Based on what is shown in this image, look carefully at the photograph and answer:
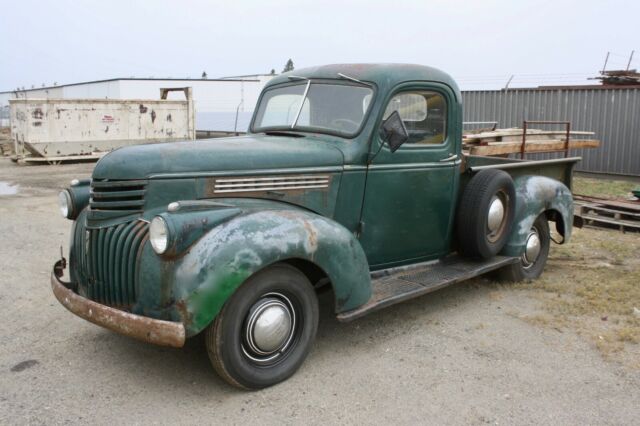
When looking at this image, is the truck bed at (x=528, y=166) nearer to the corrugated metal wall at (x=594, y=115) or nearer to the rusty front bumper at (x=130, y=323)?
the rusty front bumper at (x=130, y=323)

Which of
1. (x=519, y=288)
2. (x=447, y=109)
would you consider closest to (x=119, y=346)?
(x=447, y=109)

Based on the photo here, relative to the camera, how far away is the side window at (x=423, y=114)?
4.59 meters

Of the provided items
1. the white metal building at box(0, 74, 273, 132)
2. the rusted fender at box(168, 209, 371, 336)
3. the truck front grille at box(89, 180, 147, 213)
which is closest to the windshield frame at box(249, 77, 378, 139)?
the rusted fender at box(168, 209, 371, 336)

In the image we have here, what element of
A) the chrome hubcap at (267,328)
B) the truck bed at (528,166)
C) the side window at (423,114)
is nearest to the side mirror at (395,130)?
the side window at (423,114)

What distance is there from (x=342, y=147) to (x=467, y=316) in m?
1.73

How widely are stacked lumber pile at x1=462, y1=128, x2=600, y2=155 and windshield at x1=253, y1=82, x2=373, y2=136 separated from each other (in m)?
5.41

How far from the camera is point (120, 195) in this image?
3518 millimetres

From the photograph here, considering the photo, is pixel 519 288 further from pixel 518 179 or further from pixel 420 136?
pixel 420 136

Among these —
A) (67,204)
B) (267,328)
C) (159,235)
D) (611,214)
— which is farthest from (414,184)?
(611,214)

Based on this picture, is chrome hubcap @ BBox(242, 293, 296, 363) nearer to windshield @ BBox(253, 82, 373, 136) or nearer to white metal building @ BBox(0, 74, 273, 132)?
windshield @ BBox(253, 82, 373, 136)

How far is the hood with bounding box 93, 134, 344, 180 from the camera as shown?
352 centimetres

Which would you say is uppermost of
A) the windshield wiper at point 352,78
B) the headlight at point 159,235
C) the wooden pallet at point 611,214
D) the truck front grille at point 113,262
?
the windshield wiper at point 352,78

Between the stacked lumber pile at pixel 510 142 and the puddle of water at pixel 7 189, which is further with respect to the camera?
the puddle of water at pixel 7 189

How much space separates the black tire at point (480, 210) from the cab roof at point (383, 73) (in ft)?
2.44
